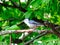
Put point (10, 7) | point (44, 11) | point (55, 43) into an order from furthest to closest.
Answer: point (10, 7)
point (44, 11)
point (55, 43)

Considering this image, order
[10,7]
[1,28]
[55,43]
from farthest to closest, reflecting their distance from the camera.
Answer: [10,7]
[1,28]
[55,43]

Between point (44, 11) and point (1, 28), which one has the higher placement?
point (44, 11)

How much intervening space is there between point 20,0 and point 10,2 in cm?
11

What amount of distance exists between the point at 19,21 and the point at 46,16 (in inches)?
11.4

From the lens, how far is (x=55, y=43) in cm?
143

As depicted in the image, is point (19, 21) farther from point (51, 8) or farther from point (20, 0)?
point (51, 8)

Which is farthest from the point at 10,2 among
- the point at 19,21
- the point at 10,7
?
the point at 19,21

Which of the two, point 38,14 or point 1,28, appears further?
point 1,28

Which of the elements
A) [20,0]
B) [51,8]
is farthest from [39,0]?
[20,0]

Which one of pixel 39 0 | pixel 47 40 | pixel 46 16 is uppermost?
pixel 39 0

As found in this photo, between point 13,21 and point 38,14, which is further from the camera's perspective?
point 13,21

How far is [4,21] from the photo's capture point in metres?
1.89

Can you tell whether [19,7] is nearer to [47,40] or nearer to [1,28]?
[1,28]

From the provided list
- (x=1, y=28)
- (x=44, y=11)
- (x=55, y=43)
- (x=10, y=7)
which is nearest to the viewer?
(x=55, y=43)
